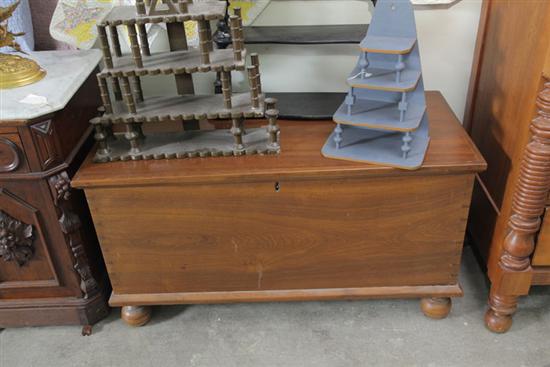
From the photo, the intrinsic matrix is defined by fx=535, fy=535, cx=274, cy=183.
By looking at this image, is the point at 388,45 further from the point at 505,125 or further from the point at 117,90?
the point at 117,90

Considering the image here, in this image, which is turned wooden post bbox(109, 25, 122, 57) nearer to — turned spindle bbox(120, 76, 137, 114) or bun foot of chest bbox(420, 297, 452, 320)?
turned spindle bbox(120, 76, 137, 114)

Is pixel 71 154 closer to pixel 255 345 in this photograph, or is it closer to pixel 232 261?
pixel 232 261

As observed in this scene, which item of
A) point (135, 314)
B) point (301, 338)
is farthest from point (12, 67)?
point (301, 338)

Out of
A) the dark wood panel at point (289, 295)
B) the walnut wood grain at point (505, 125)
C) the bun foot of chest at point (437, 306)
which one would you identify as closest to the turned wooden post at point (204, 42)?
the dark wood panel at point (289, 295)

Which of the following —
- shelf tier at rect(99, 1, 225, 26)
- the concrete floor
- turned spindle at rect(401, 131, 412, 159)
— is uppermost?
shelf tier at rect(99, 1, 225, 26)

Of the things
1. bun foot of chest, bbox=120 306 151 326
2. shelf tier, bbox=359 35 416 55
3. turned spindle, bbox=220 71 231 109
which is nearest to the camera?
shelf tier, bbox=359 35 416 55

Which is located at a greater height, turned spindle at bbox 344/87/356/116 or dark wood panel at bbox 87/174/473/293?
turned spindle at bbox 344/87/356/116

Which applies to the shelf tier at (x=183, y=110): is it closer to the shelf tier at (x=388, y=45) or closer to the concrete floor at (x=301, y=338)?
the shelf tier at (x=388, y=45)

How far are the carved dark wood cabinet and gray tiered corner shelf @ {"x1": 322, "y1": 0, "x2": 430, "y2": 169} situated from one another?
26.7 inches

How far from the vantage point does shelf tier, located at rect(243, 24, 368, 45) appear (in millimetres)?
1495

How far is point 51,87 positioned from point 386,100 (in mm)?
851

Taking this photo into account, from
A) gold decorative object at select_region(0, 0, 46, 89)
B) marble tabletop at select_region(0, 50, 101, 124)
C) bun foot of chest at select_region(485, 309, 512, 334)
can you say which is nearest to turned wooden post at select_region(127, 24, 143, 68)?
marble tabletop at select_region(0, 50, 101, 124)

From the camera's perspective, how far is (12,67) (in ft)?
4.48

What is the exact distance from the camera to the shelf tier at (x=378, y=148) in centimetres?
129
